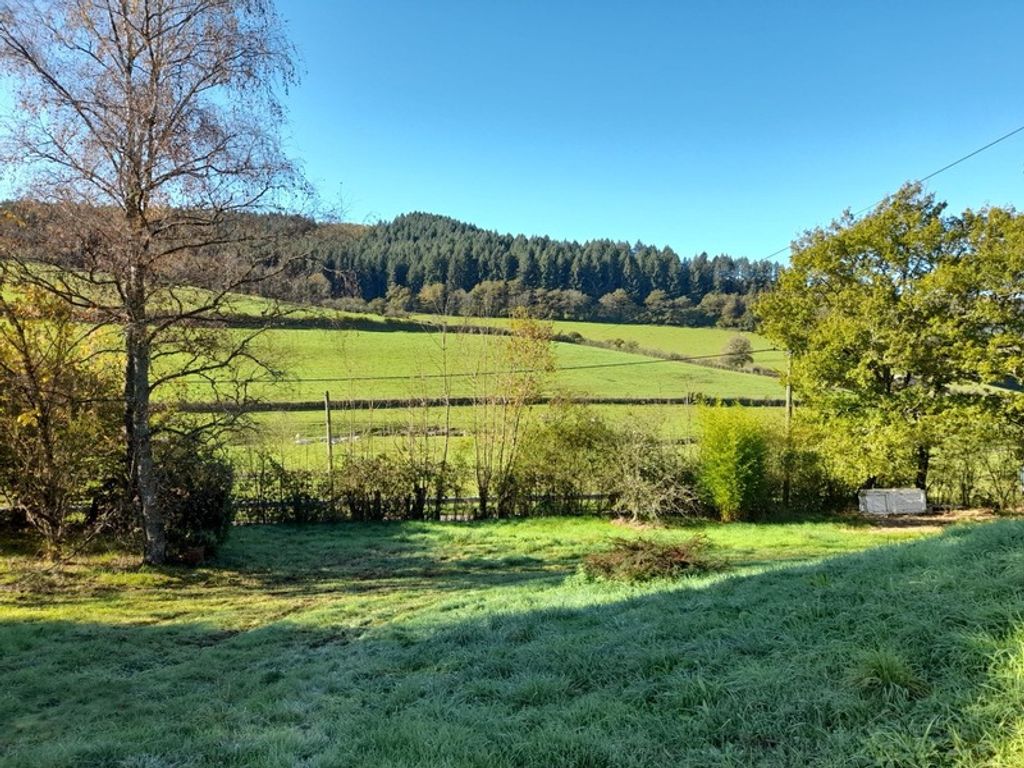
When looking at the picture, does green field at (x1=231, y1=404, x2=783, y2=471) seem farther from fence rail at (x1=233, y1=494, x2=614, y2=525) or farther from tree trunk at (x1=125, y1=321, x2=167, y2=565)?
tree trunk at (x1=125, y1=321, x2=167, y2=565)

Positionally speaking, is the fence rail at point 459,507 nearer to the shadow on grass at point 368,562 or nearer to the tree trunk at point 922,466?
the shadow on grass at point 368,562

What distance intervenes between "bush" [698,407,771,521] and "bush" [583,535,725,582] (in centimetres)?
705

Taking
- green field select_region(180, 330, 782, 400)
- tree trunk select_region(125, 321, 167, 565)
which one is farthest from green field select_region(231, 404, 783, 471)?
tree trunk select_region(125, 321, 167, 565)

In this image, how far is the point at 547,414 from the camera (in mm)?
15148

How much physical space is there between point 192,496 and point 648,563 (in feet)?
23.7

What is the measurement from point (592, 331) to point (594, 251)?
1214cm

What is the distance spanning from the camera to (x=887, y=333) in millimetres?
13523

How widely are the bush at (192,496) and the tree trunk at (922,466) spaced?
1509 centimetres

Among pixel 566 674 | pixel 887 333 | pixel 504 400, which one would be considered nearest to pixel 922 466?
pixel 887 333

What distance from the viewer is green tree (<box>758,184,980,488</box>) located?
1330 centimetres

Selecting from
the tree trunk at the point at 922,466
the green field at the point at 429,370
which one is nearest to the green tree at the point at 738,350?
the green field at the point at 429,370

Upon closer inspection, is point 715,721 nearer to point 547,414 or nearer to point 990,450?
point 547,414

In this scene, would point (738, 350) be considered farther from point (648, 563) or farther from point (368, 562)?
point (648, 563)

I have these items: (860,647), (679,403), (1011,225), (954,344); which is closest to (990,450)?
(954,344)
